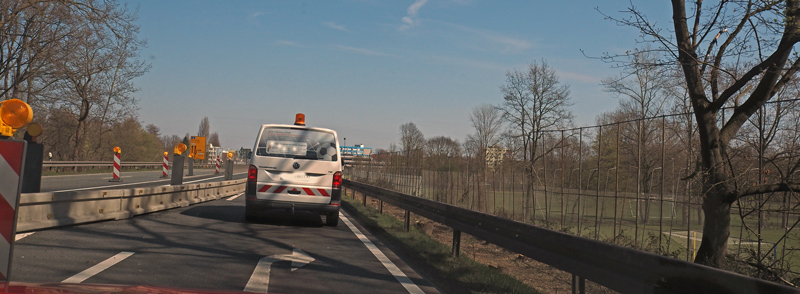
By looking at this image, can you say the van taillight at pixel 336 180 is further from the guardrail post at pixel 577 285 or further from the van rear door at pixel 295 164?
the guardrail post at pixel 577 285

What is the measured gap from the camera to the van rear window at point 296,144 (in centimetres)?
1125

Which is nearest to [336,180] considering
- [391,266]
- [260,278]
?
[391,266]

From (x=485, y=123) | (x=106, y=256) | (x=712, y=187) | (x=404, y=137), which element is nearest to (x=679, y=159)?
(x=712, y=187)

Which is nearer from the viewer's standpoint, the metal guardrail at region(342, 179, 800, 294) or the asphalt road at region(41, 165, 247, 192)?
the metal guardrail at region(342, 179, 800, 294)

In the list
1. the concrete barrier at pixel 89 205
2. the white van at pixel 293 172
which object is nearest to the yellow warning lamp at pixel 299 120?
the white van at pixel 293 172

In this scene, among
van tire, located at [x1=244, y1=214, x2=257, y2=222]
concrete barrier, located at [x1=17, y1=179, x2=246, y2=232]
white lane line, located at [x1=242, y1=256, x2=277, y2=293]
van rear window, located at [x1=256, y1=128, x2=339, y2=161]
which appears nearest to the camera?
white lane line, located at [x1=242, y1=256, x2=277, y2=293]

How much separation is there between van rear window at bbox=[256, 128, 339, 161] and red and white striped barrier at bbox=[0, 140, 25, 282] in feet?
23.7

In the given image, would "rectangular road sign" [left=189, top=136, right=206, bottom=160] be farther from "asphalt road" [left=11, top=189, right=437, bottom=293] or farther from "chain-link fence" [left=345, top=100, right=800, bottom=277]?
"asphalt road" [left=11, top=189, right=437, bottom=293]

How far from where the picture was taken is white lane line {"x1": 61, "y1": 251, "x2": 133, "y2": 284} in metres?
5.25

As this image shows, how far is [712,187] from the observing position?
21.5 ft

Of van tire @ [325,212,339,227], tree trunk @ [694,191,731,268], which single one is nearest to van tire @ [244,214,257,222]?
van tire @ [325,212,339,227]

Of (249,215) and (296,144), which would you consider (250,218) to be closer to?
(249,215)

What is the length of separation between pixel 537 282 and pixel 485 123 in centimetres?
4744

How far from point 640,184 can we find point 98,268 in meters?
9.38
